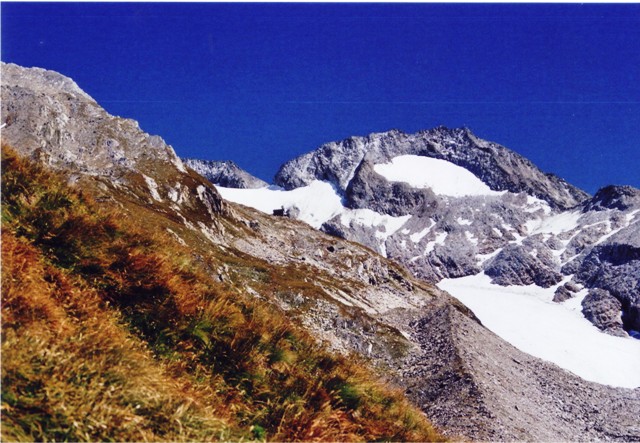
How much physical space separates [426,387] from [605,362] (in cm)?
14653

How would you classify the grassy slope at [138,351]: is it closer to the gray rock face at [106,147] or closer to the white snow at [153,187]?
the gray rock face at [106,147]

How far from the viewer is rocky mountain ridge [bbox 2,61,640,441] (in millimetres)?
33875

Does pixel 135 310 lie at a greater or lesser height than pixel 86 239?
lesser

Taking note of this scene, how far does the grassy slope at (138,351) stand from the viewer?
4.82m

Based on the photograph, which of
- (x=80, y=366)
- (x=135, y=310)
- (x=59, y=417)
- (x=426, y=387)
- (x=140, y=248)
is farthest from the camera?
(x=426, y=387)

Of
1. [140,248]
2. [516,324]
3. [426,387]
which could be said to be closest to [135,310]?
[140,248]

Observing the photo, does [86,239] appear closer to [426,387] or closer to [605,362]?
[426,387]

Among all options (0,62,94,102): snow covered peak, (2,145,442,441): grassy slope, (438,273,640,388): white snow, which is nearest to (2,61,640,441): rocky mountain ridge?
(2,145,442,441): grassy slope

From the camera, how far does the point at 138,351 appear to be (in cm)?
636

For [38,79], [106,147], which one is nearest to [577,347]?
[106,147]

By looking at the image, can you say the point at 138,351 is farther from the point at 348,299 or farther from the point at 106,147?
the point at 106,147

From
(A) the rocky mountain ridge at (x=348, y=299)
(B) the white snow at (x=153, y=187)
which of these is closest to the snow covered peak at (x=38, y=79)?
(A) the rocky mountain ridge at (x=348, y=299)

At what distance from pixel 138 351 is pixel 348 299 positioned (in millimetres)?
59420

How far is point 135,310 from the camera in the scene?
736 centimetres
